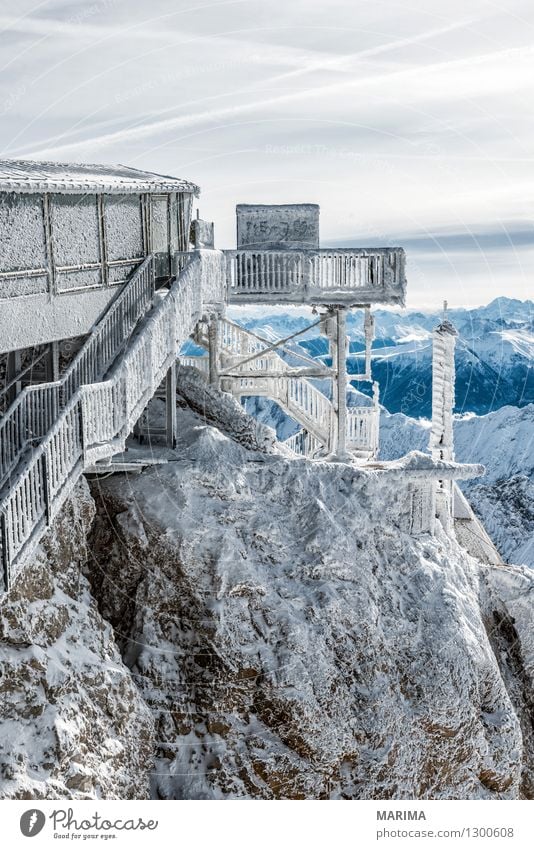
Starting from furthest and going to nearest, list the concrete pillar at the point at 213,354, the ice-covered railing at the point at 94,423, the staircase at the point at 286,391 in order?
1. the staircase at the point at 286,391
2. the concrete pillar at the point at 213,354
3. the ice-covered railing at the point at 94,423

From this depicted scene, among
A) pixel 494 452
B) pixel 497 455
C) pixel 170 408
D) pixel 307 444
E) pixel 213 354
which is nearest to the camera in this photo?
pixel 170 408

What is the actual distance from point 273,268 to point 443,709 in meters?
9.80

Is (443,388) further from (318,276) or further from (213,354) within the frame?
(213,354)

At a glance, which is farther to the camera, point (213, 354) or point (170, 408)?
point (213, 354)

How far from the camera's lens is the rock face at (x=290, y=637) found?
19.0 meters

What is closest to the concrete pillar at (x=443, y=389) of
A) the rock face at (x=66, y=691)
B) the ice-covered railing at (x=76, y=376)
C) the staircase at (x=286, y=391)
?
the staircase at (x=286, y=391)

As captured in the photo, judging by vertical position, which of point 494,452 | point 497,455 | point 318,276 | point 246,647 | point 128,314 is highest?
point 318,276

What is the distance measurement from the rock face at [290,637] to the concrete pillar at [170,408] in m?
0.31

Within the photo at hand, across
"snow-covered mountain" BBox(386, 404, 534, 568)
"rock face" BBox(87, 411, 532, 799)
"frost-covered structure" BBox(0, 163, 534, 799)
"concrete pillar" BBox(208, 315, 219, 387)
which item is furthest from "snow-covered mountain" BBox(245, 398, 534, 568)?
"rock face" BBox(87, 411, 532, 799)

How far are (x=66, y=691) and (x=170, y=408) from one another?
6.40 m

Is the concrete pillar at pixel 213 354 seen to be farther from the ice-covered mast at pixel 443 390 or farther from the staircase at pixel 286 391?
the ice-covered mast at pixel 443 390

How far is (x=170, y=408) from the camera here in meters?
21.4

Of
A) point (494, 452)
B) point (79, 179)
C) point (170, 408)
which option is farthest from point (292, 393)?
point (494, 452)
